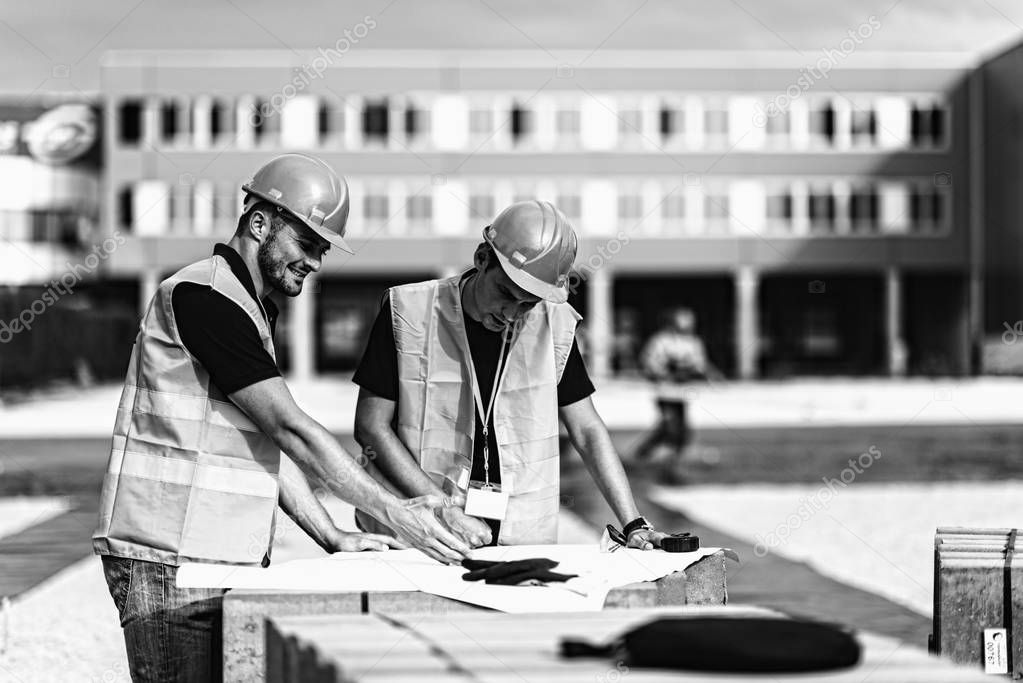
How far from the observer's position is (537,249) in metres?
4.62

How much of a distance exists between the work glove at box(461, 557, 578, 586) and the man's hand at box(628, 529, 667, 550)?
21.7 inches

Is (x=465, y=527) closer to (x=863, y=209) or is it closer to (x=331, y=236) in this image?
(x=331, y=236)

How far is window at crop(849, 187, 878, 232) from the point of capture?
58281 millimetres

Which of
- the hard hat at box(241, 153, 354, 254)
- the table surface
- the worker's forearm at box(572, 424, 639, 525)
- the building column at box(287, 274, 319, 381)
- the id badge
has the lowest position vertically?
the table surface

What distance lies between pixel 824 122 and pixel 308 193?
55872 millimetres

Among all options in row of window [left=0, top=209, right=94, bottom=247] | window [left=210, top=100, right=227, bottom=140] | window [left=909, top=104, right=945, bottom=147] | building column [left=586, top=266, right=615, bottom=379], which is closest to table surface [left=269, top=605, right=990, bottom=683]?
building column [left=586, top=266, right=615, bottom=379]

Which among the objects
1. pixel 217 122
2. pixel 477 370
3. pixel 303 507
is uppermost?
pixel 217 122

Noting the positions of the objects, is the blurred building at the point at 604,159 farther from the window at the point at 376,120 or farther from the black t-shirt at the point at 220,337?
the black t-shirt at the point at 220,337

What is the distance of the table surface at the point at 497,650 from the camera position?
2.54m

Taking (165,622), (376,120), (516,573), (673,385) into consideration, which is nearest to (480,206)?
(376,120)

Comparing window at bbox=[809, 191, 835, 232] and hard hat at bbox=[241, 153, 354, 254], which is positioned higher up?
window at bbox=[809, 191, 835, 232]

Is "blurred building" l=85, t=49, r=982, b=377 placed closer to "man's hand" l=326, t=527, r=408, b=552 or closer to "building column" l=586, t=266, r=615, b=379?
"building column" l=586, t=266, r=615, b=379

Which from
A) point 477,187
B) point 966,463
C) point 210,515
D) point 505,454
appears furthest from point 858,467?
point 477,187

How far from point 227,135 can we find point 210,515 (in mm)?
53689
